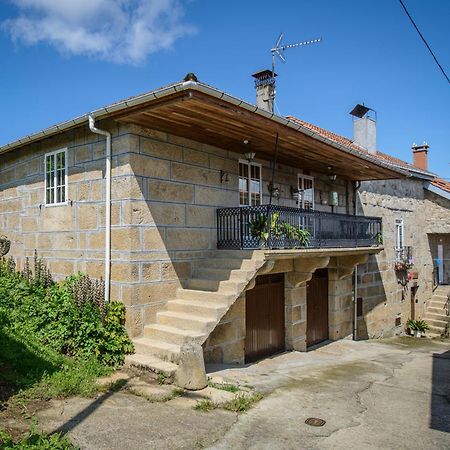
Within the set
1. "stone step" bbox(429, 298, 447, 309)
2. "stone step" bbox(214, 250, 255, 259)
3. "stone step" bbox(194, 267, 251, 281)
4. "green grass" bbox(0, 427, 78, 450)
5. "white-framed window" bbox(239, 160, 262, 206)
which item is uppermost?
"white-framed window" bbox(239, 160, 262, 206)

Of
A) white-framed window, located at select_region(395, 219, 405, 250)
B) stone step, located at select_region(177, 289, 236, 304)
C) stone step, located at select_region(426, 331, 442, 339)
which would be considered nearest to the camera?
stone step, located at select_region(177, 289, 236, 304)

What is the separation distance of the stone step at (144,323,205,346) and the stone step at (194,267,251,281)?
52.9 inches

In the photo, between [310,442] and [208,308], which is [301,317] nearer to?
[208,308]

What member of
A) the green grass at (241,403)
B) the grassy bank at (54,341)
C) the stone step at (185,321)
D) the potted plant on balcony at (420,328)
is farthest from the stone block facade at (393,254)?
the grassy bank at (54,341)

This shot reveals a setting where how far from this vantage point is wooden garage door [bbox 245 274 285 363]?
10.0 metres

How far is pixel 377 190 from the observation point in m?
16.3

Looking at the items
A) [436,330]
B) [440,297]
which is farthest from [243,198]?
[440,297]

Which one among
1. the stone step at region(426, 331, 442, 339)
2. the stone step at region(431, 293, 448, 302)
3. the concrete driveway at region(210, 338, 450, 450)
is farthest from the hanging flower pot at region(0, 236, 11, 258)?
the stone step at region(431, 293, 448, 302)

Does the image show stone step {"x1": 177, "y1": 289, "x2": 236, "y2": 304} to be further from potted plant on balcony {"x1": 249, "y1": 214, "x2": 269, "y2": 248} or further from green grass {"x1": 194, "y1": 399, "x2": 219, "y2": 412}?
green grass {"x1": 194, "y1": 399, "x2": 219, "y2": 412}

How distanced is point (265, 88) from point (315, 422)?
1052cm

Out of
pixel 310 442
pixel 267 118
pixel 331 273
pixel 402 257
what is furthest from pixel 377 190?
pixel 310 442

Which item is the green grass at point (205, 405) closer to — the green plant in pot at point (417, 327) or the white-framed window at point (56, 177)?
the white-framed window at point (56, 177)

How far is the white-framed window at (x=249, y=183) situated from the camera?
1023cm

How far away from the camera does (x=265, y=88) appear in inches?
524
